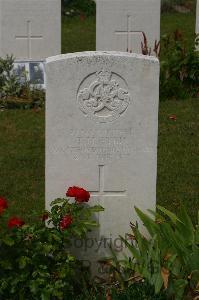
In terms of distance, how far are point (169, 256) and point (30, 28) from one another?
7.12 m

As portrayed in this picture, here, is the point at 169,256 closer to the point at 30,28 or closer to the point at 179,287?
the point at 179,287

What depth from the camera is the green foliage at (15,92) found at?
34.1 ft

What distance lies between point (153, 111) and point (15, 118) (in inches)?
180

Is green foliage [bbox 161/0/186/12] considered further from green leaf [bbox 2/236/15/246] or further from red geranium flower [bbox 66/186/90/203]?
green leaf [bbox 2/236/15/246]

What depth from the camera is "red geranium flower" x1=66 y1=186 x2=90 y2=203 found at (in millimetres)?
5227

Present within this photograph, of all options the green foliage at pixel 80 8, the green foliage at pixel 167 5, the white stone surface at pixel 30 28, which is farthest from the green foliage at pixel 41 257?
the green foliage at pixel 167 5

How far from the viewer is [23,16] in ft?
37.9

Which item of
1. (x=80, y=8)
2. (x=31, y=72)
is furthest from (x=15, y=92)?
(x=80, y=8)

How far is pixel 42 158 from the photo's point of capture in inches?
326

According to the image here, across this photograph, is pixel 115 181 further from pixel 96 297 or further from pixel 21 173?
pixel 21 173

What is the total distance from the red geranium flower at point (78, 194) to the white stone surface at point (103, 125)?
24 centimetres

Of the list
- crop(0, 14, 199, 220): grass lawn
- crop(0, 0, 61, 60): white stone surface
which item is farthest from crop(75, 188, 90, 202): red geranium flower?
crop(0, 0, 61, 60): white stone surface

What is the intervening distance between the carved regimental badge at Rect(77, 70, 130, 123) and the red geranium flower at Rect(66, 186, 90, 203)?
1.58 feet

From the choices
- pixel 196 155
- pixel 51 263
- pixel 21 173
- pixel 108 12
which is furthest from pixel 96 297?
pixel 108 12
